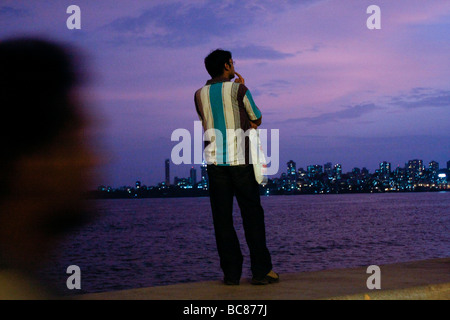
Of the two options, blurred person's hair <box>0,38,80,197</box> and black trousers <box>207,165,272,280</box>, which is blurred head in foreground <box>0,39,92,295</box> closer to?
blurred person's hair <box>0,38,80,197</box>

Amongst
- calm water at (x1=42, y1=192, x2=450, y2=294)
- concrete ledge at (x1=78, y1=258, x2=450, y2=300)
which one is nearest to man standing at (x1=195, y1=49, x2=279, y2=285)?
concrete ledge at (x1=78, y1=258, x2=450, y2=300)

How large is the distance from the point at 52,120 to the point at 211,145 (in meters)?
3.75

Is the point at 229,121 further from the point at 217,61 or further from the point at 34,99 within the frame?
the point at 34,99

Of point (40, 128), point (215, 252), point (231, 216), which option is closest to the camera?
point (40, 128)

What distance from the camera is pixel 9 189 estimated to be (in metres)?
1.16

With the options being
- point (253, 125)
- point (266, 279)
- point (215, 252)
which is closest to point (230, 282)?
point (266, 279)

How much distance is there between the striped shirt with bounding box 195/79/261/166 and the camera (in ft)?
15.7

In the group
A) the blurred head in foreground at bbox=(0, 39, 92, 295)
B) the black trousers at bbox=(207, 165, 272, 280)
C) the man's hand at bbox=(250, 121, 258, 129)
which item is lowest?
the black trousers at bbox=(207, 165, 272, 280)

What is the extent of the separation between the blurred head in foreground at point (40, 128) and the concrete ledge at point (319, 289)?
288 centimetres

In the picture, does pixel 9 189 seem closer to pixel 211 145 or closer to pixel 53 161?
pixel 53 161

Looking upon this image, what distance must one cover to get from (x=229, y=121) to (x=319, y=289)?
1.54 metres

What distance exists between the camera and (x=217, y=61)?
16.9 ft
